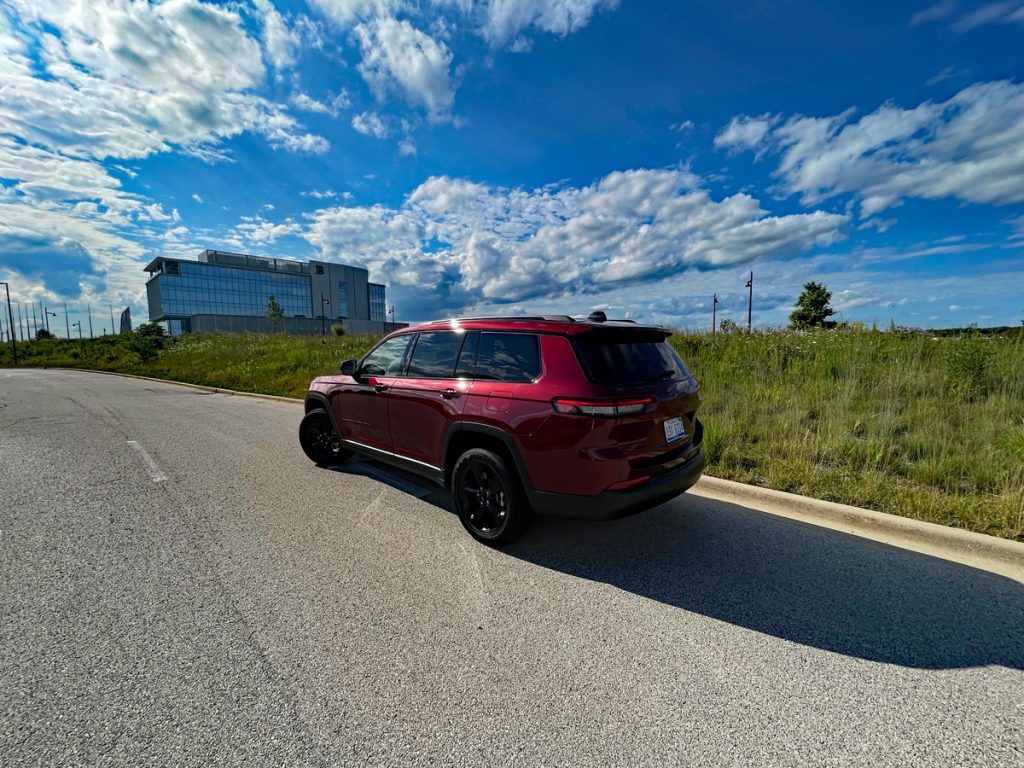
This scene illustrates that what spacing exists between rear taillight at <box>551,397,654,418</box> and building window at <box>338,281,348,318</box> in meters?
116

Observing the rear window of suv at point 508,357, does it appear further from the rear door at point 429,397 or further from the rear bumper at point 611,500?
the rear bumper at point 611,500

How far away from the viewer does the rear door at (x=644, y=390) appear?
9.70 ft

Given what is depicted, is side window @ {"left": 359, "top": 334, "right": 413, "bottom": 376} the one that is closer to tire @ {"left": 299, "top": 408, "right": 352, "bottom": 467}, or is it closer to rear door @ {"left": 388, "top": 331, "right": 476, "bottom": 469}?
rear door @ {"left": 388, "top": 331, "right": 476, "bottom": 469}

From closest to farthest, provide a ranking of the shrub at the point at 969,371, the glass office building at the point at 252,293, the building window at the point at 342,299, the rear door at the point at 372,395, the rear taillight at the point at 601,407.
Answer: the rear taillight at the point at 601,407, the rear door at the point at 372,395, the shrub at the point at 969,371, the glass office building at the point at 252,293, the building window at the point at 342,299

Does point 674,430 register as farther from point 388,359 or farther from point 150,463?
point 150,463

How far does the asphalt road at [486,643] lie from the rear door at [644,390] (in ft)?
2.74

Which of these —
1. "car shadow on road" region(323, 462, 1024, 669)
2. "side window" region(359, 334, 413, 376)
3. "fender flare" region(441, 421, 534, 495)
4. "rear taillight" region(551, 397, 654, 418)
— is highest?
"side window" region(359, 334, 413, 376)

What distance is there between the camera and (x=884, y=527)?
3613mm

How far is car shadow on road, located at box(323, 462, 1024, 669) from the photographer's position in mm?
2357

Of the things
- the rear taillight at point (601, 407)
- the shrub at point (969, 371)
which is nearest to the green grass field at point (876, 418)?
the shrub at point (969, 371)

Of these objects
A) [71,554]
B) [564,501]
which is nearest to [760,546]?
[564,501]

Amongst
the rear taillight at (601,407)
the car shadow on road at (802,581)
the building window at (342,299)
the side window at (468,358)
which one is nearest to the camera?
the car shadow on road at (802,581)

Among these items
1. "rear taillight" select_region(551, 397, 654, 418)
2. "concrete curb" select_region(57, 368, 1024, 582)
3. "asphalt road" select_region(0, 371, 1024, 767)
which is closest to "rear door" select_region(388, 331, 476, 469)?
"asphalt road" select_region(0, 371, 1024, 767)

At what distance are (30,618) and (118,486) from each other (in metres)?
2.68
